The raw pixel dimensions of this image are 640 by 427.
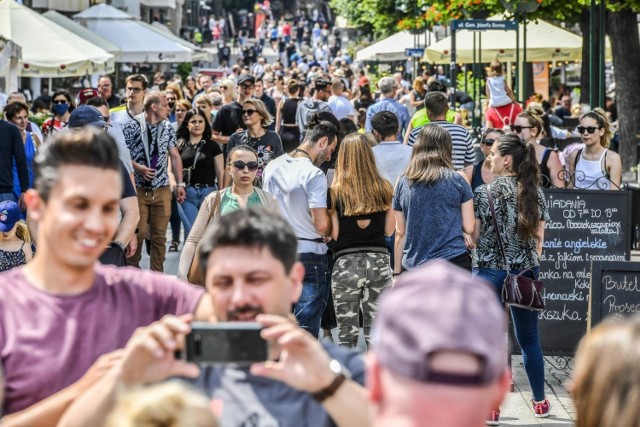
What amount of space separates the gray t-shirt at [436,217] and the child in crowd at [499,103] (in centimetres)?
813

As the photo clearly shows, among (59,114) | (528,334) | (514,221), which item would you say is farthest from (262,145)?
(59,114)

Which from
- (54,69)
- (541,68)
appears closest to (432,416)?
(54,69)

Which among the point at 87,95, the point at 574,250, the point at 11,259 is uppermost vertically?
the point at 87,95

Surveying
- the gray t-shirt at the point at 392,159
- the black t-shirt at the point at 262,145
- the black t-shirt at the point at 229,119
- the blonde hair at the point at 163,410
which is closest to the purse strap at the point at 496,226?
the gray t-shirt at the point at 392,159

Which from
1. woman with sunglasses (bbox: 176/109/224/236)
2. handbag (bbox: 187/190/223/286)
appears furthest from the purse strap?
woman with sunglasses (bbox: 176/109/224/236)

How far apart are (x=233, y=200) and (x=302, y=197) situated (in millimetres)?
526

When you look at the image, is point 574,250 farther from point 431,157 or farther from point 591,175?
point 431,157

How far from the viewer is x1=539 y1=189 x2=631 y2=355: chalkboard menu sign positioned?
9.84 meters

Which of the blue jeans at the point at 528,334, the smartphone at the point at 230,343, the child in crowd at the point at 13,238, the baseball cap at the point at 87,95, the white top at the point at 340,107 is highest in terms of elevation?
the baseball cap at the point at 87,95

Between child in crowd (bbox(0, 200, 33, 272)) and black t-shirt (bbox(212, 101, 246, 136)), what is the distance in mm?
5736

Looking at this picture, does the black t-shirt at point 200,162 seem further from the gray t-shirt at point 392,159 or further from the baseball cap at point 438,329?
the baseball cap at point 438,329

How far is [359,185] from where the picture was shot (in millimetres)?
8914

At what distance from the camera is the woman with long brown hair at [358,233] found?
888 centimetres

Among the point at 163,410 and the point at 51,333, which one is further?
the point at 51,333
